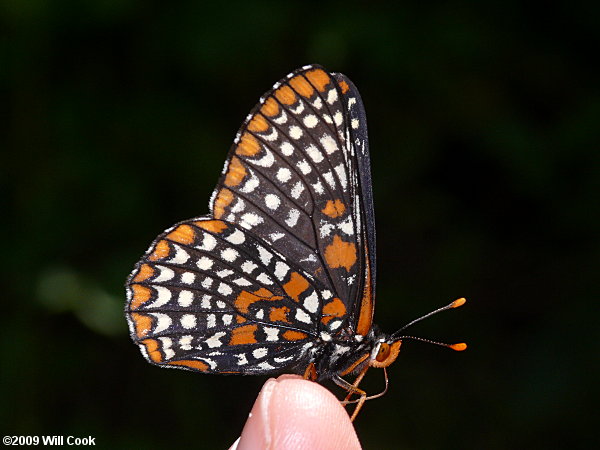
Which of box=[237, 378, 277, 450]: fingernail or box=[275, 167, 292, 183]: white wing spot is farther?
box=[275, 167, 292, 183]: white wing spot

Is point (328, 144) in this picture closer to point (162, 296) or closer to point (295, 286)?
point (295, 286)

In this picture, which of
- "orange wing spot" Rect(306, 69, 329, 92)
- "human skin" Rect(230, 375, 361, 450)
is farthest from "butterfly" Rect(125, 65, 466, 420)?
"human skin" Rect(230, 375, 361, 450)

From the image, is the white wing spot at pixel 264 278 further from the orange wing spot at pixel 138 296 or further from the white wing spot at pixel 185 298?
the orange wing spot at pixel 138 296

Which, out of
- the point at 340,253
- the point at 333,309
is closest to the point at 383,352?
the point at 333,309

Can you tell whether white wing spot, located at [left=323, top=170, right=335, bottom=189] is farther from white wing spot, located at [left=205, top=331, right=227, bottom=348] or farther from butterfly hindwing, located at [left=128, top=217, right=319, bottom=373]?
white wing spot, located at [left=205, top=331, right=227, bottom=348]
